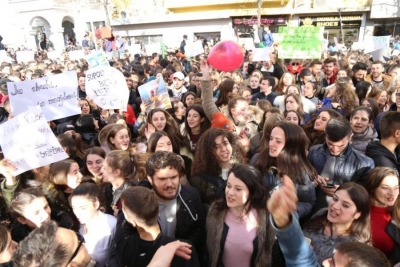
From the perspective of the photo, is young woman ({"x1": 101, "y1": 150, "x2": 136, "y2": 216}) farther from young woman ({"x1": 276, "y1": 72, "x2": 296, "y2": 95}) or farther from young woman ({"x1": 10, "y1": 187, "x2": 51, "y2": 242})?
young woman ({"x1": 276, "y1": 72, "x2": 296, "y2": 95})

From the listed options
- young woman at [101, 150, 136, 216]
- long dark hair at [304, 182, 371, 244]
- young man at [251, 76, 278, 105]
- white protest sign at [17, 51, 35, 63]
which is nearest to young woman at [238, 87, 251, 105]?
young man at [251, 76, 278, 105]

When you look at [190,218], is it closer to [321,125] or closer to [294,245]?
[294,245]

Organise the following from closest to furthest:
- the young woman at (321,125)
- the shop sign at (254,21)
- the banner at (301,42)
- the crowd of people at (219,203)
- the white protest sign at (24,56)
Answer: the crowd of people at (219,203)
the young woman at (321,125)
the banner at (301,42)
the white protest sign at (24,56)
the shop sign at (254,21)

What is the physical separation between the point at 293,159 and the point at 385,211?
0.81 m

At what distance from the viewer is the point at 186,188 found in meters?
2.56

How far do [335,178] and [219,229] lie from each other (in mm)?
1292

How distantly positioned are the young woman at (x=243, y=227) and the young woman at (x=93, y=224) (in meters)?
0.82

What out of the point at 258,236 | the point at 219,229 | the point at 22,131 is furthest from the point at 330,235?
the point at 22,131

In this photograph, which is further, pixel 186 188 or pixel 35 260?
pixel 186 188

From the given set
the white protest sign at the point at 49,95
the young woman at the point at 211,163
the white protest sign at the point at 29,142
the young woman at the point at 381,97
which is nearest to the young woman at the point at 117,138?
the white protest sign at the point at 29,142

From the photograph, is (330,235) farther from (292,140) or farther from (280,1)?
(280,1)

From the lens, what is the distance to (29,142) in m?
3.24

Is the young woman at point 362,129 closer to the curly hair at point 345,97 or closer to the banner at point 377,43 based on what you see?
the curly hair at point 345,97

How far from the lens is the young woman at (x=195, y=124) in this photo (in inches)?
165
